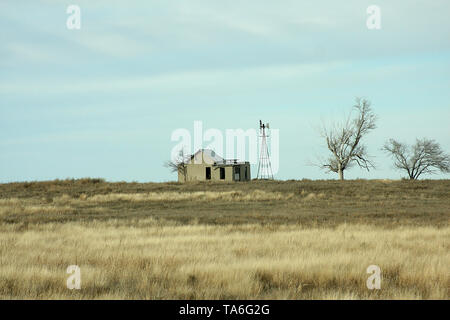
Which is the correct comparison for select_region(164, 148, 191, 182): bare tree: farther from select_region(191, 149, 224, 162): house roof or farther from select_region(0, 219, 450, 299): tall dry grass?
select_region(0, 219, 450, 299): tall dry grass

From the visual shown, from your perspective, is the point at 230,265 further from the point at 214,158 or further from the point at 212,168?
the point at 214,158

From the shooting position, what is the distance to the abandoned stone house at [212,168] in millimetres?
67938

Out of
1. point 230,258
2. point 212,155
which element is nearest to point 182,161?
point 212,155

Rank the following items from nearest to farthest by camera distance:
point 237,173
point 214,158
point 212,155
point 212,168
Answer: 1. point 212,168
2. point 237,173
3. point 214,158
4. point 212,155

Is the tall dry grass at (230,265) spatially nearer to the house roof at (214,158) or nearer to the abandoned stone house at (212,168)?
the abandoned stone house at (212,168)

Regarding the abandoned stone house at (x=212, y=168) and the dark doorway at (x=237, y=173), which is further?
the dark doorway at (x=237, y=173)

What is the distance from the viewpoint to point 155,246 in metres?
13.8

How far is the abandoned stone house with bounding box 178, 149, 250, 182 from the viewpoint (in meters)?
67.9

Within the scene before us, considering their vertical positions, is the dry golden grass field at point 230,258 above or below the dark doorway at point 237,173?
below

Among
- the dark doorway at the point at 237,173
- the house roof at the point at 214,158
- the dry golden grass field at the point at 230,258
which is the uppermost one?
the house roof at the point at 214,158

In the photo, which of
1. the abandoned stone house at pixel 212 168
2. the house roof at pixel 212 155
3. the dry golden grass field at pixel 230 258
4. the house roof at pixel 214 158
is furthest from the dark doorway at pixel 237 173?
the dry golden grass field at pixel 230 258

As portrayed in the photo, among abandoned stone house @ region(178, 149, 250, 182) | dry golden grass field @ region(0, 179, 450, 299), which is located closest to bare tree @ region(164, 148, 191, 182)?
abandoned stone house @ region(178, 149, 250, 182)

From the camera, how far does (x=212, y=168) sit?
225 ft
